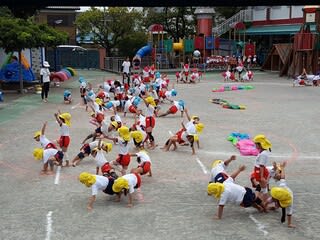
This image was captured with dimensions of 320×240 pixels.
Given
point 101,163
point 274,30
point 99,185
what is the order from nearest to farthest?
point 99,185 < point 101,163 < point 274,30

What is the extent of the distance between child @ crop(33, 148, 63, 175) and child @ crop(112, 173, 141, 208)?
261 cm

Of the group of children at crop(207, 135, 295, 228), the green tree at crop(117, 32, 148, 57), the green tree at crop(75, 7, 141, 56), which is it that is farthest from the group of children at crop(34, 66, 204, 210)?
the green tree at crop(75, 7, 141, 56)

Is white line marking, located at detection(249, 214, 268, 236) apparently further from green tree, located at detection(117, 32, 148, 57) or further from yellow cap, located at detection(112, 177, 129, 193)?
green tree, located at detection(117, 32, 148, 57)

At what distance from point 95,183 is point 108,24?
4050cm

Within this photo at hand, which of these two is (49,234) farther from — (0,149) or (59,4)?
(0,149)

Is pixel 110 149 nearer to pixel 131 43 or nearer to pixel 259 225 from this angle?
pixel 259 225

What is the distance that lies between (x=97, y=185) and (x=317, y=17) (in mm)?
31708

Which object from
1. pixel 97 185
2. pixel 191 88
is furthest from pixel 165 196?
pixel 191 88

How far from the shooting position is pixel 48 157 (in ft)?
36.2

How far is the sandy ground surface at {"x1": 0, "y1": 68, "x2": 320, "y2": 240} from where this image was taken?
796cm

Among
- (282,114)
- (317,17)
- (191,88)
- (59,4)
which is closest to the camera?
(59,4)

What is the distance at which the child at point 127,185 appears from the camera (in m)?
8.77

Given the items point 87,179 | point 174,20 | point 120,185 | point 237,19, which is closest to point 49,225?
point 87,179

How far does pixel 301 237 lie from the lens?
7707 millimetres
